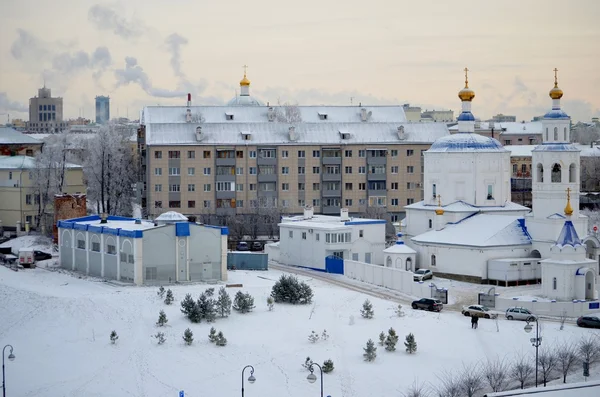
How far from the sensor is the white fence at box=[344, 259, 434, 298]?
208ft

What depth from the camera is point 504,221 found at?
70375 millimetres

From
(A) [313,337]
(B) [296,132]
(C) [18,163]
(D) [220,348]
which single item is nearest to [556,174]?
(A) [313,337]

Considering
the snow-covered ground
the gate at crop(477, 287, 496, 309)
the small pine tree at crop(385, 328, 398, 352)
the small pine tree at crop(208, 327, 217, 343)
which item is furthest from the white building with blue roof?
the small pine tree at crop(385, 328, 398, 352)

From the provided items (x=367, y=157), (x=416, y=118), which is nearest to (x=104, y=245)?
(x=367, y=157)

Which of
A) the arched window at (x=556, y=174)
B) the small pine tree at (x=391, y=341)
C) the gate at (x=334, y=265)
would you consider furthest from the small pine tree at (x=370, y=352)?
the arched window at (x=556, y=174)

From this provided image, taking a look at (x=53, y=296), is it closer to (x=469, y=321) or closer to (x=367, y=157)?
(x=469, y=321)

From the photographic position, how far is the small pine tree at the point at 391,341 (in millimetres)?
50031

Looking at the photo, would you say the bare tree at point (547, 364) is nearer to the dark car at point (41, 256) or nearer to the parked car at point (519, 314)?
the parked car at point (519, 314)

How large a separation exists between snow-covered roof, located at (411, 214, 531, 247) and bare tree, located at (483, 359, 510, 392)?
762 inches

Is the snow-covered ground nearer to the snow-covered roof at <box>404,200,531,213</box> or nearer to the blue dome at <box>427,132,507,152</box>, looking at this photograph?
the snow-covered roof at <box>404,200,531,213</box>

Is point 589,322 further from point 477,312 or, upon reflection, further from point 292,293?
point 292,293

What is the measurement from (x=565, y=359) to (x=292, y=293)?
15356 millimetres

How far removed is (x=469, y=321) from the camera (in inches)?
2203

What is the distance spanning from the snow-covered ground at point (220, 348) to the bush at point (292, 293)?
792 millimetres
